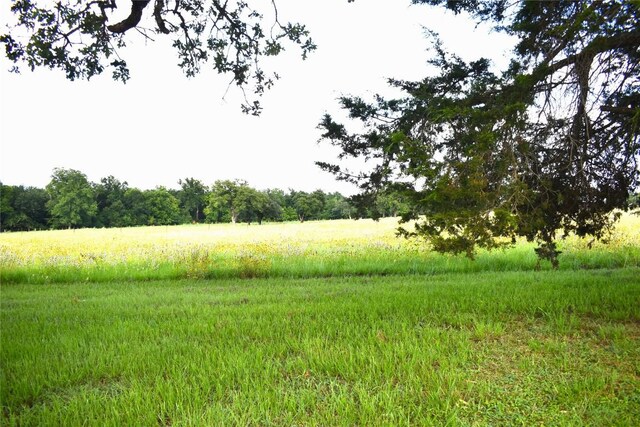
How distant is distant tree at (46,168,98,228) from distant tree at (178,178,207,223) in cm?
3407

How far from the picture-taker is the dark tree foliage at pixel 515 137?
4.21 metres

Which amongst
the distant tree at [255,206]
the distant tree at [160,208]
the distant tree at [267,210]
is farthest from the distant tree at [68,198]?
the distant tree at [267,210]

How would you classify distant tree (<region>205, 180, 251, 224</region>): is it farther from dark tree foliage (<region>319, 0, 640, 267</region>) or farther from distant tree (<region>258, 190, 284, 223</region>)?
dark tree foliage (<region>319, 0, 640, 267</region>)

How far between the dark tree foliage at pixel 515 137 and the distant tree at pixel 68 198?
267 feet

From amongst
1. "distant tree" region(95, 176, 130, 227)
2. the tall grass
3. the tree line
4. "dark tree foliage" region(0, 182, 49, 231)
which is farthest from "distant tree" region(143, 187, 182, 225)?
the tall grass

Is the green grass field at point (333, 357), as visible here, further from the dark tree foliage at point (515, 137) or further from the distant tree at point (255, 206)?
the distant tree at point (255, 206)

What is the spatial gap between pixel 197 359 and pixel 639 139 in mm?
6845

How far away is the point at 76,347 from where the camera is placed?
4309 mm

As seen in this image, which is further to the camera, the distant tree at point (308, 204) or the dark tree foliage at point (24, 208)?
the distant tree at point (308, 204)

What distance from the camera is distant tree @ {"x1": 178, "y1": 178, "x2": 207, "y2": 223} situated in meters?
109

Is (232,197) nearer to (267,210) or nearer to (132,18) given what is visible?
(267,210)

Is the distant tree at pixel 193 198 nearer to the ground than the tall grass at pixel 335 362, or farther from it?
farther from it

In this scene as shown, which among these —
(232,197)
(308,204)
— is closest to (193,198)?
(232,197)

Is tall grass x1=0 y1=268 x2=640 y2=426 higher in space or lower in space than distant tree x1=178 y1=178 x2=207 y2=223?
lower
